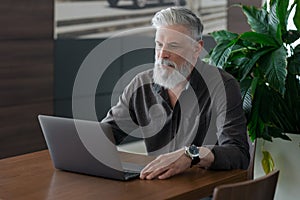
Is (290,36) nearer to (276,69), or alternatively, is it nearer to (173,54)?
(276,69)

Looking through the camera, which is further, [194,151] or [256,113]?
[256,113]

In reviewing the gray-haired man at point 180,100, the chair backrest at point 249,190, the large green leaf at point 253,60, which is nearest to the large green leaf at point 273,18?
the large green leaf at point 253,60

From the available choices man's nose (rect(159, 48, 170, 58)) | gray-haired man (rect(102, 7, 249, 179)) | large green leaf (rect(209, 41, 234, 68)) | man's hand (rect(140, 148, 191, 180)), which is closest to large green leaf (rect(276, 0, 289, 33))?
large green leaf (rect(209, 41, 234, 68))

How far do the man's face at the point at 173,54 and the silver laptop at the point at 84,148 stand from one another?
594mm

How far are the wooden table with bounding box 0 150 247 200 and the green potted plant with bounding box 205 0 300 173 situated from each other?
84cm

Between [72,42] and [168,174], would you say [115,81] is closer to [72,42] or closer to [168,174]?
[72,42]

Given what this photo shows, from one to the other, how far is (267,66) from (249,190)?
1.48 metres

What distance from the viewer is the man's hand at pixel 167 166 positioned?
2.26 metres

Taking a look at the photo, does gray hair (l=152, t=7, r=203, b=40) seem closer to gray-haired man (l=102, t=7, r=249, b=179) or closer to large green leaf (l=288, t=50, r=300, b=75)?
gray-haired man (l=102, t=7, r=249, b=179)

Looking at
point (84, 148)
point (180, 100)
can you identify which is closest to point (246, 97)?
point (180, 100)

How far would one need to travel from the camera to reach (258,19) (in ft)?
11.0

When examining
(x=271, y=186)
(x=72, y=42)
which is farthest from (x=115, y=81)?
(x=271, y=186)

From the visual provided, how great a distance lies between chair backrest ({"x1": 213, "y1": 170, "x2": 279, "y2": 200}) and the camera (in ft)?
5.47

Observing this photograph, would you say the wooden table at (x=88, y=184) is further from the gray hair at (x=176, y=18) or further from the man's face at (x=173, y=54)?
the gray hair at (x=176, y=18)
